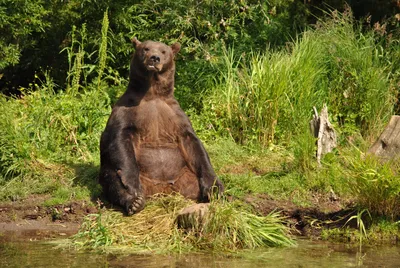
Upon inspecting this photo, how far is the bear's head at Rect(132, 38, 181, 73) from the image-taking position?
9.31 meters

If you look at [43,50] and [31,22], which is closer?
[31,22]

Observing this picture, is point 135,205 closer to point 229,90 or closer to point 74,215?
point 74,215

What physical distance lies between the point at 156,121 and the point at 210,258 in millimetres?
2264

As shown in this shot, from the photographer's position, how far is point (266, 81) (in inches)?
458

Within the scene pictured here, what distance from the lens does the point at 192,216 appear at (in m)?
8.09

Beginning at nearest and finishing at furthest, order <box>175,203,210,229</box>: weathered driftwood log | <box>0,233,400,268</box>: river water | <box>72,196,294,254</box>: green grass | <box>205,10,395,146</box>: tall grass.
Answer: <box>0,233,400,268</box>: river water → <box>72,196,294,254</box>: green grass → <box>175,203,210,229</box>: weathered driftwood log → <box>205,10,395,146</box>: tall grass

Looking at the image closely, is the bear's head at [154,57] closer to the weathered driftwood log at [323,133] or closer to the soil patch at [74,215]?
the soil patch at [74,215]

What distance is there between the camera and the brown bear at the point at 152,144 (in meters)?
9.04

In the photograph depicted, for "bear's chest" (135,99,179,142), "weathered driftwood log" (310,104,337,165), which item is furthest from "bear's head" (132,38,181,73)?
"weathered driftwood log" (310,104,337,165)

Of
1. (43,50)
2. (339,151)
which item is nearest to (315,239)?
(339,151)

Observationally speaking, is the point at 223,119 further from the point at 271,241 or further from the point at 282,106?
the point at 271,241

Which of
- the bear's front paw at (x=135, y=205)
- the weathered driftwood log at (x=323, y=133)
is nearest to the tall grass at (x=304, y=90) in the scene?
the weathered driftwood log at (x=323, y=133)

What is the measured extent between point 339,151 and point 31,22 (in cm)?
530

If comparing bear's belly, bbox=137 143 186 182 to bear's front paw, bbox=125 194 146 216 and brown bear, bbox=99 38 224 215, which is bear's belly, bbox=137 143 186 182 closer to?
brown bear, bbox=99 38 224 215
